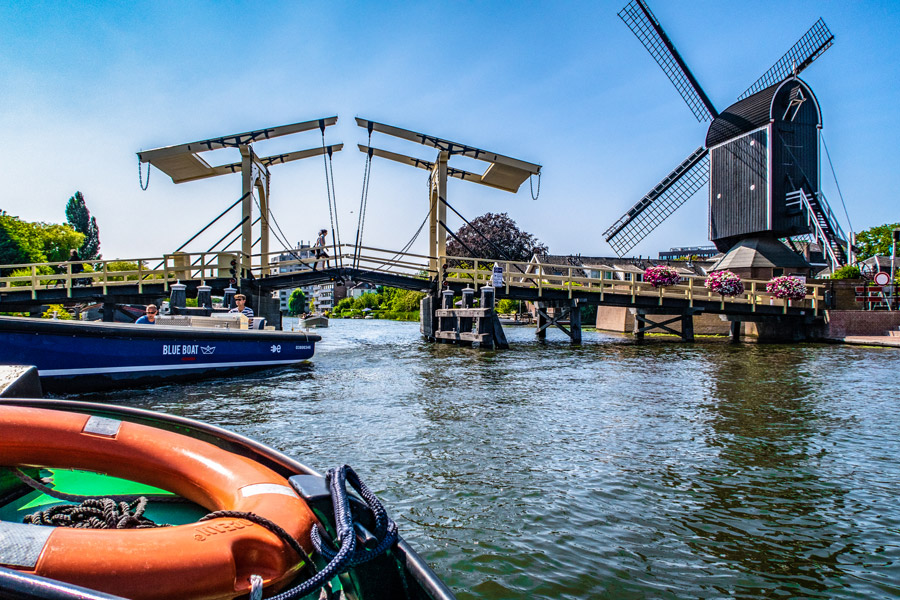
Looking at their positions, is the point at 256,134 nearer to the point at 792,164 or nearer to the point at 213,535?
the point at 213,535

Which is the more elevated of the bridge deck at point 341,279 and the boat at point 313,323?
the bridge deck at point 341,279

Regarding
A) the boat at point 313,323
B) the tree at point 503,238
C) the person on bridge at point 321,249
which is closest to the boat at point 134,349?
the person on bridge at point 321,249

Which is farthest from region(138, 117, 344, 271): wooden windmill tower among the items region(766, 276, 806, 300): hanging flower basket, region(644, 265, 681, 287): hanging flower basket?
region(766, 276, 806, 300): hanging flower basket

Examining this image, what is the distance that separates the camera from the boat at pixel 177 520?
1487mm

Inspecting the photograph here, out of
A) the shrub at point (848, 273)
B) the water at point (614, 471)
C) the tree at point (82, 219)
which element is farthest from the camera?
the tree at point (82, 219)

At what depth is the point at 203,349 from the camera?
35.1 ft

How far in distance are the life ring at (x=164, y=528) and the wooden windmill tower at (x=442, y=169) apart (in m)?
18.4

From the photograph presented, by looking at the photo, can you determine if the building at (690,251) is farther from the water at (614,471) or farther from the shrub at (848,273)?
the water at (614,471)

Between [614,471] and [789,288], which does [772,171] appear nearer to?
[789,288]

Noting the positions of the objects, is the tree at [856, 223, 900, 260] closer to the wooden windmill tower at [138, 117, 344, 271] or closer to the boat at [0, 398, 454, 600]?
the wooden windmill tower at [138, 117, 344, 271]

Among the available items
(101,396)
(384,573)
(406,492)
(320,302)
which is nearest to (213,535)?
(384,573)

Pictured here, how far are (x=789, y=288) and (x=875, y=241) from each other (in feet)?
110

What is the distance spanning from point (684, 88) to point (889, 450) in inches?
1302

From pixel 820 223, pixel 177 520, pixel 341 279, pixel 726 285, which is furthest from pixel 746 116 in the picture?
pixel 177 520
